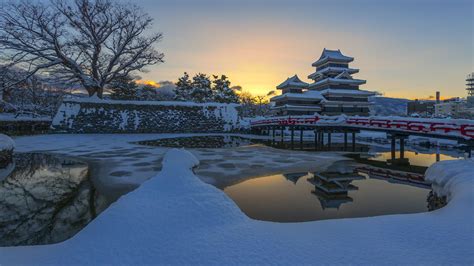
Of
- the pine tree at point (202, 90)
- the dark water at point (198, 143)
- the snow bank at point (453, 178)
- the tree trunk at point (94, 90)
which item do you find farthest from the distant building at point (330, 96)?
the snow bank at point (453, 178)

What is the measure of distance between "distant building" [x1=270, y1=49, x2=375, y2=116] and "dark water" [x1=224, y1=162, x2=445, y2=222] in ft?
93.1

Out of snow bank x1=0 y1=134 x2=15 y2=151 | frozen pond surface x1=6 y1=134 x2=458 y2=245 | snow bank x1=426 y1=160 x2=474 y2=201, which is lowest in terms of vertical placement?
frozen pond surface x1=6 y1=134 x2=458 y2=245

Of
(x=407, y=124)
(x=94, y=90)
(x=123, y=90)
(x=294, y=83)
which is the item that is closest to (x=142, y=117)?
(x=94, y=90)

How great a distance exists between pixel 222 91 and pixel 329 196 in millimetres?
42389

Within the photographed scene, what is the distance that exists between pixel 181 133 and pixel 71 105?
12065 millimetres

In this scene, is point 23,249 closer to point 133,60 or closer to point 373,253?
point 373,253

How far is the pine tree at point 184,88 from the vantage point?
160ft

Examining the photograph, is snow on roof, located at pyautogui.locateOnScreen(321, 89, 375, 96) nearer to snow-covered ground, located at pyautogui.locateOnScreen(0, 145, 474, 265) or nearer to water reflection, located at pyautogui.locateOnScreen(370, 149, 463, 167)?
water reflection, located at pyautogui.locateOnScreen(370, 149, 463, 167)

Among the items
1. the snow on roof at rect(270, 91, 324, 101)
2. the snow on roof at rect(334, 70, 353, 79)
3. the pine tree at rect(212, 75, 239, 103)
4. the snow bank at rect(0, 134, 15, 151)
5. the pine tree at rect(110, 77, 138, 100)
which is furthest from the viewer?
the pine tree at rect(212, 75, 239, 103)

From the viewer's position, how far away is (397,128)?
1362cm

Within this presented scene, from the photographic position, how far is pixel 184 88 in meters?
49.3

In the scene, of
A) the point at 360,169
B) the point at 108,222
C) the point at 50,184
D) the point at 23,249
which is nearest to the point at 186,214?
the point at 108,222

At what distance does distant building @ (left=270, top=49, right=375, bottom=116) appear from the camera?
36719 mm

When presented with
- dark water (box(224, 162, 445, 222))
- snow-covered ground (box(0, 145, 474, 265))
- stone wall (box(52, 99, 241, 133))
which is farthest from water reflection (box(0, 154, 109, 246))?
stone wall (box(52, 99, 241, 133))
